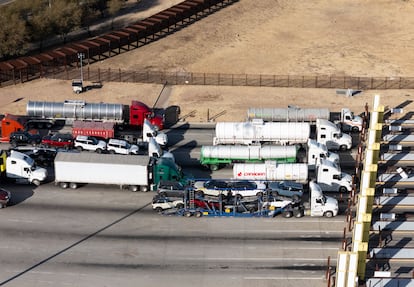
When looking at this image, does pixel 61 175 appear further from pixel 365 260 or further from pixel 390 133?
pixel 390 133

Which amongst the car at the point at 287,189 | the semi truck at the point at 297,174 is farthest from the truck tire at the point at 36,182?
the car at the point at 287,189

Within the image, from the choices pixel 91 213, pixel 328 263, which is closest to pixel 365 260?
pixel 328 263

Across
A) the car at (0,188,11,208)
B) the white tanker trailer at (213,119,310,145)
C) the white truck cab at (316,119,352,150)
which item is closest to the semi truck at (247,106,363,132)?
the white truck cab at (316,119,352,150)

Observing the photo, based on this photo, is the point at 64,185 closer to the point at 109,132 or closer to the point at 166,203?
the point at 109,132

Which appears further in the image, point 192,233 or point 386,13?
point 386,13

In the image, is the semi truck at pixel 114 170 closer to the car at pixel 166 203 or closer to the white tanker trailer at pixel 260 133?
the car at pixel 166 203

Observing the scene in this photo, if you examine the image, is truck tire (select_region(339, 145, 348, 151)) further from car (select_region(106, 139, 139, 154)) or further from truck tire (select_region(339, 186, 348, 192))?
car (select_region(106, 139, 139, 154))
